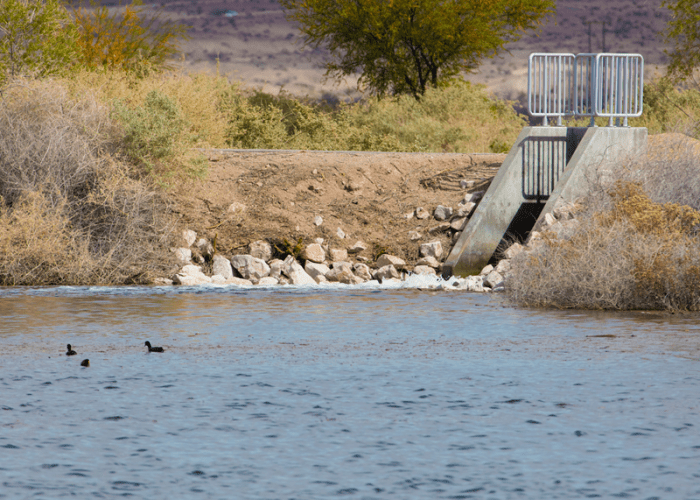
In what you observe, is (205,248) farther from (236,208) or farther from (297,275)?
(297,275)

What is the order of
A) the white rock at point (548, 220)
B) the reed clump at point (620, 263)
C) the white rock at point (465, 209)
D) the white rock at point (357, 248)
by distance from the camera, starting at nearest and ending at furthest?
the reed clump at point (620, 263), the white rock at point (548, 220), the white rock at point (357, 248), the white rock at point (465, 209)

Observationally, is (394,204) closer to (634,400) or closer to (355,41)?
(634,400)

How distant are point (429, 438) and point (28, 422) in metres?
2.92

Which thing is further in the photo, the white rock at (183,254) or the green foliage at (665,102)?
the green foliage at (665,102)

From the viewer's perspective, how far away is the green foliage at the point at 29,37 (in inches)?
887

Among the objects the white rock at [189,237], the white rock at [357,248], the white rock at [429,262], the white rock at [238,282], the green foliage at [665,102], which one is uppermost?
the green foliage at [665,102]

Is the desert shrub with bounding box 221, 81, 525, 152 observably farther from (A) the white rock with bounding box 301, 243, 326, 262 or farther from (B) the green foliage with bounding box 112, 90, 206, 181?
(A) the white rock with bounding box 301, 243, 326, 262

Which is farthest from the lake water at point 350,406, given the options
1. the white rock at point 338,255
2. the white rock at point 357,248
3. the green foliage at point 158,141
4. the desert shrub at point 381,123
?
the desert shrub at point 381,123

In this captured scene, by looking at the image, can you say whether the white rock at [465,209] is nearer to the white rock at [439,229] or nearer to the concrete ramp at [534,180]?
the white rock at [439,229]

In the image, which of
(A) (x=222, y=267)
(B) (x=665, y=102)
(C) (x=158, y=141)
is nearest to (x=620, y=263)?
(A) (x=222, y=267)

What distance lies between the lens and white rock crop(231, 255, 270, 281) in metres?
16.5

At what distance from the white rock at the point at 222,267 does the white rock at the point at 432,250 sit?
3.64 m

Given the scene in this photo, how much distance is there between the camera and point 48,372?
8.40m

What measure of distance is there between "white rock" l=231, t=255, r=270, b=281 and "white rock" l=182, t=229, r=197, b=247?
991mm
